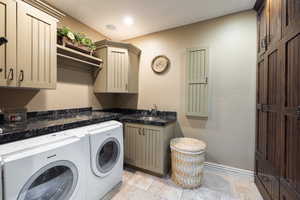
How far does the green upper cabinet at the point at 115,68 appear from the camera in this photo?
2.26 metres

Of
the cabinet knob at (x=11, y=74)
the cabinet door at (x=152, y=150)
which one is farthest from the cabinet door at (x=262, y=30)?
the cabinet knob at (x=11, y=74)

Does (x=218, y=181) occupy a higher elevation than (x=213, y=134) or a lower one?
lower

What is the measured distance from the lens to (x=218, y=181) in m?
1.86

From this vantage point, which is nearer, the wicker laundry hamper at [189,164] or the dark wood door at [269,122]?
the dark wood door at [269,122]

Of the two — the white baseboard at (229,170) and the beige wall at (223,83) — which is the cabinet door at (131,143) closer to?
the beige wall at (223,83)

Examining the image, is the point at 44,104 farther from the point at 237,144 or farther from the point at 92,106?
the point at 237,144

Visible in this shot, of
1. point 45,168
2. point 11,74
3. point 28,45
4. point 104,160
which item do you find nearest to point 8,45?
point 28,45

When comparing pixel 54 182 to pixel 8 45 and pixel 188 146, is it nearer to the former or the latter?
pixel 8 45

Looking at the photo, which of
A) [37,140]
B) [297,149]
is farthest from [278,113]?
[37,140]

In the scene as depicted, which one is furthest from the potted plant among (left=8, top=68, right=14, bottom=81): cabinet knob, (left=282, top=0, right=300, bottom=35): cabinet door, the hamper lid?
(left=282, top=0, right=300, bottom=35): cabinet door

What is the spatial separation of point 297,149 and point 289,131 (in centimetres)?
16

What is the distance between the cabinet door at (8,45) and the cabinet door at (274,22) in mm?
2515

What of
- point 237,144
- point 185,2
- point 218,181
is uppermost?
point 185,2

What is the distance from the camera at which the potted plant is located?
5.75 ft
